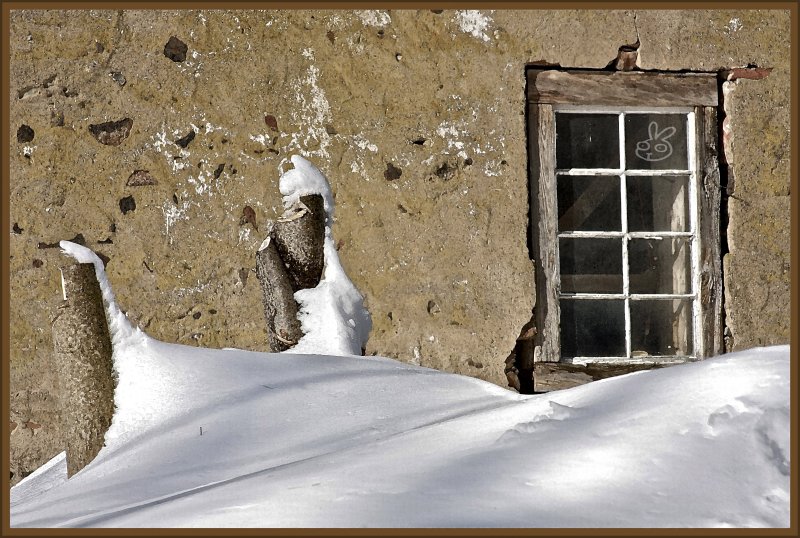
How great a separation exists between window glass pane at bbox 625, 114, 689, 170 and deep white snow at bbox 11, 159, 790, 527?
6.11ft

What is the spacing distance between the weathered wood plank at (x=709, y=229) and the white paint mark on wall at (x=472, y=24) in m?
1.06

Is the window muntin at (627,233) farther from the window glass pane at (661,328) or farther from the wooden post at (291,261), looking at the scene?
the wooden post at (291,261)

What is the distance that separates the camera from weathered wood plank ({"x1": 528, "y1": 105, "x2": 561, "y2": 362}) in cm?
387

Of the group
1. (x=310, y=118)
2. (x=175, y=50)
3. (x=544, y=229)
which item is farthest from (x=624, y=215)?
(x=175, y=50)

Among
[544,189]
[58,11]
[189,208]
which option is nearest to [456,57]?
[544,189]

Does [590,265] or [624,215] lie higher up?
[624,215]

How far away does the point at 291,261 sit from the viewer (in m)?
2.83

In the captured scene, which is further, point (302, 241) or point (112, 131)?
point (112, 131)

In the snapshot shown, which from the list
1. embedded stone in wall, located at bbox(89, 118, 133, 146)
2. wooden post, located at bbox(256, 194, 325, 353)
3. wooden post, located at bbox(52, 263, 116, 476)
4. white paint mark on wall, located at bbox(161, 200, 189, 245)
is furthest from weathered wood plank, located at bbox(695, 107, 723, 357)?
wooden post, located at bbox(52, 263, 116, 476)

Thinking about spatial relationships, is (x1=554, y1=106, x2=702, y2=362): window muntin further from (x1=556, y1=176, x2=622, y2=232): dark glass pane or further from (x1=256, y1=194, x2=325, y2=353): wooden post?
(x1=256, y1=194, x2=325, y2=353): wooden post

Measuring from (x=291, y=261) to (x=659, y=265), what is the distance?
1999 millimetres

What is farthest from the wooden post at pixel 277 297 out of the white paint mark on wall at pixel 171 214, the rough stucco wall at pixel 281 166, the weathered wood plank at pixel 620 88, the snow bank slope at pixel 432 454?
the weathered wood plank at pixel 620 88

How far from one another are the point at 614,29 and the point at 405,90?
99cm

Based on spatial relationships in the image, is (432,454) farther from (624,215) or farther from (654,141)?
(654,141)
